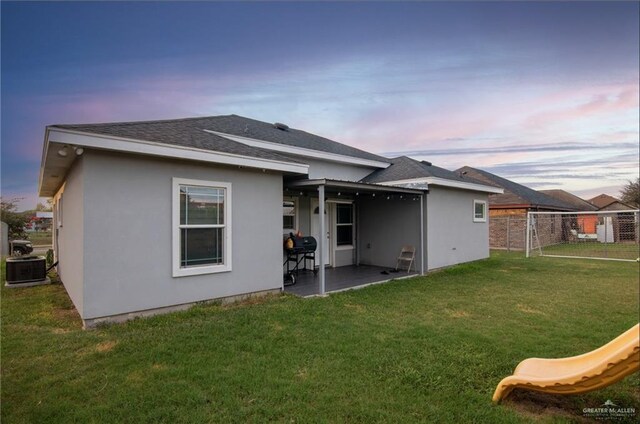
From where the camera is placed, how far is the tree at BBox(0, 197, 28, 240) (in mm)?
24328

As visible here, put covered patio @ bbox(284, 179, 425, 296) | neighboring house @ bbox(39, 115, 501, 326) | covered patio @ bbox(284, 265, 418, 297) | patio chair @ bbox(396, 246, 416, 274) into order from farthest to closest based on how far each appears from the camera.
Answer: patio chair @ bbox(396, 246, 416, 274) → covered patio @ bbox(284, 179, 425, 296) → covered patio @ bbox(284, 265, 418, 297) → neighboring house @ bbox(39, 115, 501, 326)

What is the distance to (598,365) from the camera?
2.41 meters

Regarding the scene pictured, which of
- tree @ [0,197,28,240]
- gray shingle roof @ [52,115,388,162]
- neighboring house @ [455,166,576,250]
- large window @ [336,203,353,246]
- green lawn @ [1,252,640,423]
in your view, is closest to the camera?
green lawn @ [1,252,640,423]

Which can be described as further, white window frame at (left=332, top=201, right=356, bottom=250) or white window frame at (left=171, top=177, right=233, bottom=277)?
white window frame at (left=332, top=201, right=356, bottom=250)

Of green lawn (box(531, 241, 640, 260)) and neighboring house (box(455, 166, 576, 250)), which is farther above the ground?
neighboring house (box(455, 166, 576, 250))

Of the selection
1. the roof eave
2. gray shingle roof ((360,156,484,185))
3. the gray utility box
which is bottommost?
the gray utility box

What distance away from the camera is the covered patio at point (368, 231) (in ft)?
31.2

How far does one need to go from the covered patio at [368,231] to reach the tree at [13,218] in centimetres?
2572

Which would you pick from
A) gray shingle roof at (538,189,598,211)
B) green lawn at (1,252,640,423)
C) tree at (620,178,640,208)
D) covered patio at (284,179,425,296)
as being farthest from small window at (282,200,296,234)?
tree at (620,178,640,208)

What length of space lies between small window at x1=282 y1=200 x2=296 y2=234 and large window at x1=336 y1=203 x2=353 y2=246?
1.70m

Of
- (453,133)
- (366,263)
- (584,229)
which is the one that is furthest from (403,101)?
(584,229)

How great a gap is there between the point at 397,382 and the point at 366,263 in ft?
26.5

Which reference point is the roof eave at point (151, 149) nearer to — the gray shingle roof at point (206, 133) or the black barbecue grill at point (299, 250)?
the gray shingle roof at point (206, 133)

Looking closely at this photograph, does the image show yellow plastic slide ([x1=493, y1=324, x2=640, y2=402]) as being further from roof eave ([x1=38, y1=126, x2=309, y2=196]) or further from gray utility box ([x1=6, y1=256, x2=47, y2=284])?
gray utility box ([x1=6, y1=256, x2=47, y2=284])
